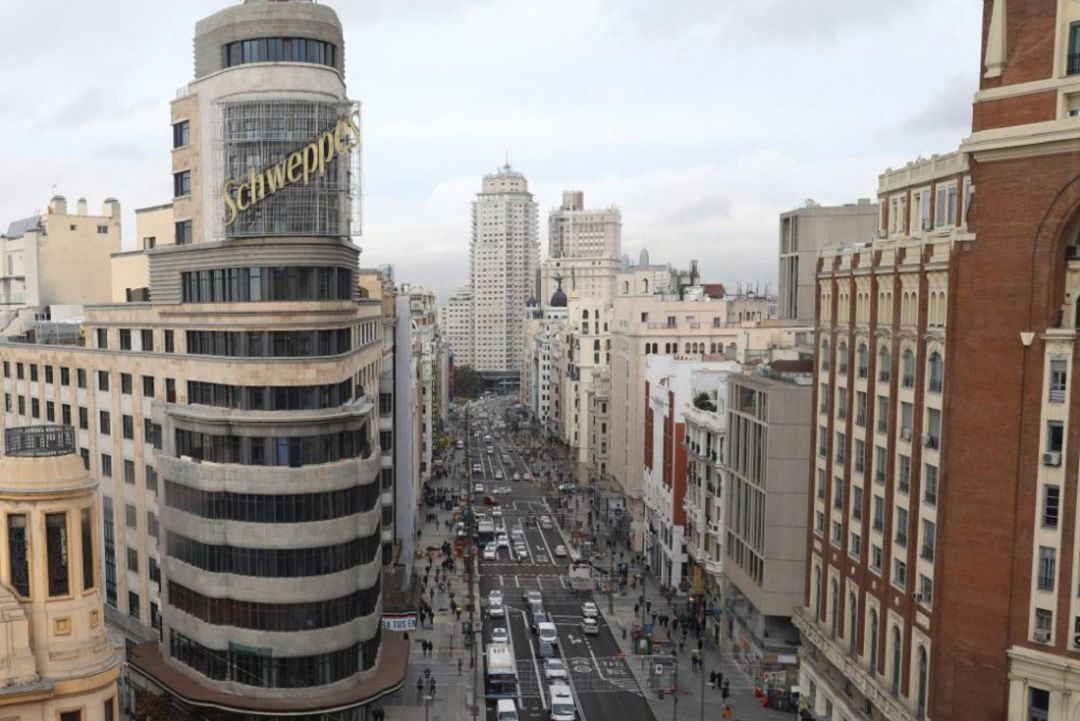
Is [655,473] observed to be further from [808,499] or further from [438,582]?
[808,499]

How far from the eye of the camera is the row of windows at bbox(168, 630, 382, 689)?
2100 inches

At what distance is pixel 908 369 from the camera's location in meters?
48.8

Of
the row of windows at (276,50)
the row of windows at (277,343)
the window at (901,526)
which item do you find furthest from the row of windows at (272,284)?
the window at (901,526)

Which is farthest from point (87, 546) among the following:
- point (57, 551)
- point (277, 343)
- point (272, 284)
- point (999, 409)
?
point (999, 409)

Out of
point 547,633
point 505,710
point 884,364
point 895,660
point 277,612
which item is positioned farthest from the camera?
point 547,633

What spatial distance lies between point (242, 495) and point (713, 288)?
412 feet

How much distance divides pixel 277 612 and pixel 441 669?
22.1 meters

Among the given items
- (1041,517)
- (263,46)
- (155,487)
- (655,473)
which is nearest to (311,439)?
(155,487)

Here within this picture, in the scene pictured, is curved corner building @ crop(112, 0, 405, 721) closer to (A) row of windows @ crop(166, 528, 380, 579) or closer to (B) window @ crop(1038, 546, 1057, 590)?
(A) row of windows @ crop(166, 528, 380, 579)

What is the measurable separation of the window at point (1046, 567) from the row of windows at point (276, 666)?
35289 mm

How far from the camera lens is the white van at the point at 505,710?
60.9 meters

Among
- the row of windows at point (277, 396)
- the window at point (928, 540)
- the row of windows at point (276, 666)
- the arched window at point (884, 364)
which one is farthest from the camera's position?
the row of windows at point (276, 666)

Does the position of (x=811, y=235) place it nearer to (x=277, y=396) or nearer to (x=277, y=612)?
(x=277, y=396)

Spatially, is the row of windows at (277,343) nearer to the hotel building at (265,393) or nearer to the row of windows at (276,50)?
the hotel building at (265,393)
